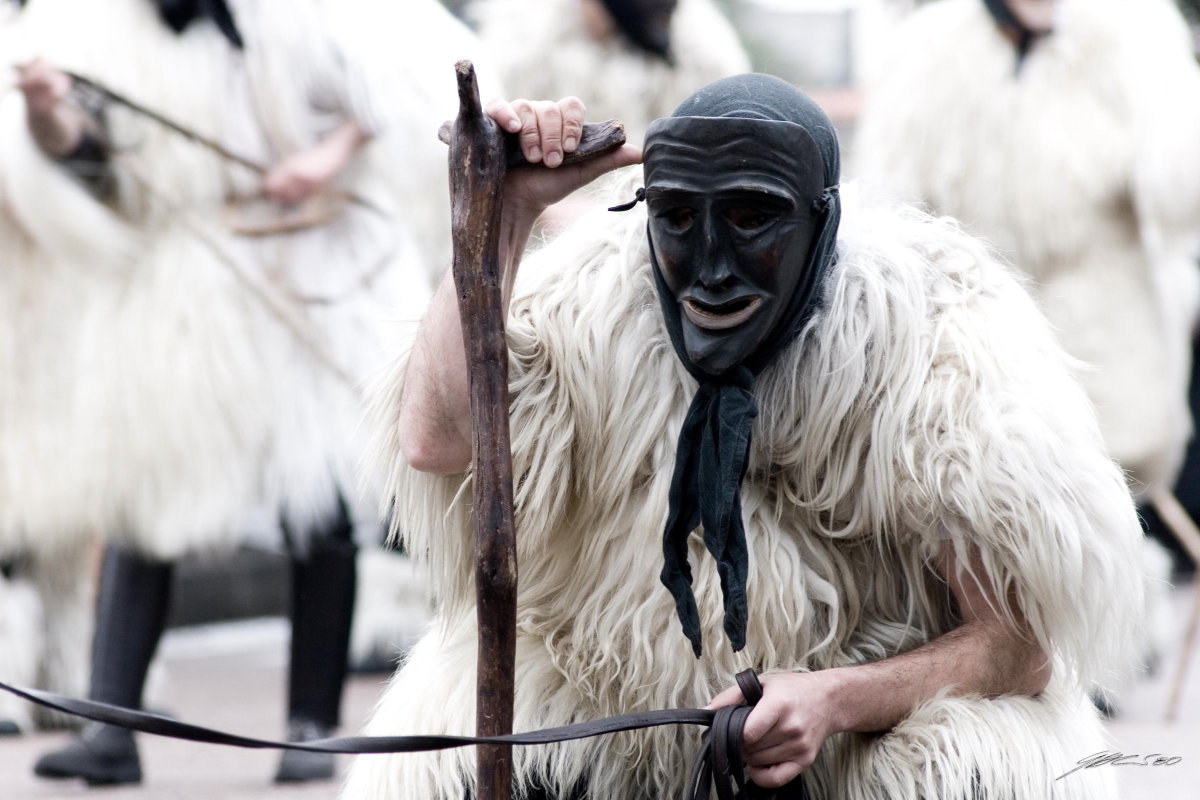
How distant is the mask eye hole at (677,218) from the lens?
6.58 ft

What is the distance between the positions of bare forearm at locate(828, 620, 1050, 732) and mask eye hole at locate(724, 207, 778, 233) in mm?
521

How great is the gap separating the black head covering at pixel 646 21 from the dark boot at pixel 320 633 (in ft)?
5.39

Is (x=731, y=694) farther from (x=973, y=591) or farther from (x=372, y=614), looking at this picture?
(x=372, y=614)

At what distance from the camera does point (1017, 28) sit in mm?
4559

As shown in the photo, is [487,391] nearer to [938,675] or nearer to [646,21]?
[938,675]

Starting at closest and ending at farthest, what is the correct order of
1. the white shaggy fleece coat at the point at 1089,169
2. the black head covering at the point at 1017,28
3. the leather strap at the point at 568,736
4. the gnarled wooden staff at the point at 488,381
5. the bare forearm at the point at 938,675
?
the leather strap at the point at 568,736 → the gnarled wooden staff at the point at 488,381 → the bare forearm at the point at 938,675 → the white shaggy fleece coat at the point at 1089,169 → the black head covering at the point at 1017,28

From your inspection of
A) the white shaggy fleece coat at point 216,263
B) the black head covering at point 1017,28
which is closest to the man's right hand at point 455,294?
the white shaggy fleece coat at point 216,263

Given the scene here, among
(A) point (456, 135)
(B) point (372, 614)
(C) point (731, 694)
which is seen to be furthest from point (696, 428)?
(B) point (372, 614)

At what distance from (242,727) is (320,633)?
913mm

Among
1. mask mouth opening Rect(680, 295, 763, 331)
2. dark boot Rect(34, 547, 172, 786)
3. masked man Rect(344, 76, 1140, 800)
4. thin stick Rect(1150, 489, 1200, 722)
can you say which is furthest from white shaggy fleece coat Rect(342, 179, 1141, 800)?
thin stick Rect(1150, 489, 1200, 722)

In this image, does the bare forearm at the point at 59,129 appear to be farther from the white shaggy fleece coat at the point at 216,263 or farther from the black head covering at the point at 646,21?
the black head covering at the point at 646,21

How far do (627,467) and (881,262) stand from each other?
15.6 inches

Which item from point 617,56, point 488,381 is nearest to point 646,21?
point 617,56

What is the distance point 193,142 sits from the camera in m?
3.61
